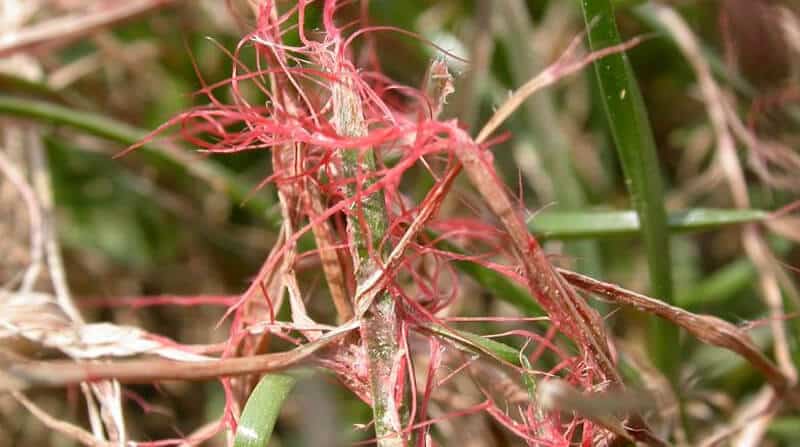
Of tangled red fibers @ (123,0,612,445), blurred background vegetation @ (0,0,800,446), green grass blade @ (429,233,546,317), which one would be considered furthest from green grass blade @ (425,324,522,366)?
blurred background vegetation @ (0,0,800,446)

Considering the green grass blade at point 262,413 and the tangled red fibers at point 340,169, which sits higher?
the tangled red fibers at point 340,169

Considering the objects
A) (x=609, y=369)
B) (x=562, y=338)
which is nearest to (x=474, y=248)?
(x=562, y=338)

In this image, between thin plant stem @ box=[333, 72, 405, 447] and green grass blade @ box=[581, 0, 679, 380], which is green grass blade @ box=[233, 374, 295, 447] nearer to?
thin plant stem @ box=[333, 72, 405, 447]

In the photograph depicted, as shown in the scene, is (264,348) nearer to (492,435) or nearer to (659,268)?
(492,435)

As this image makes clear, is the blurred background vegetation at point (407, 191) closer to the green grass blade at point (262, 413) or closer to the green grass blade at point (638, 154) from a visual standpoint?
the green grass blade at point (638, 154)

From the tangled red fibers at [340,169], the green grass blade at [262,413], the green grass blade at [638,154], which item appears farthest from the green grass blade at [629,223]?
the green grass blade at [262,413]

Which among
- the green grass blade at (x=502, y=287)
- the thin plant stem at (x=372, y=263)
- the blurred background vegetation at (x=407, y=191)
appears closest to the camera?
the thin plant stem at (x=372, y=263)
